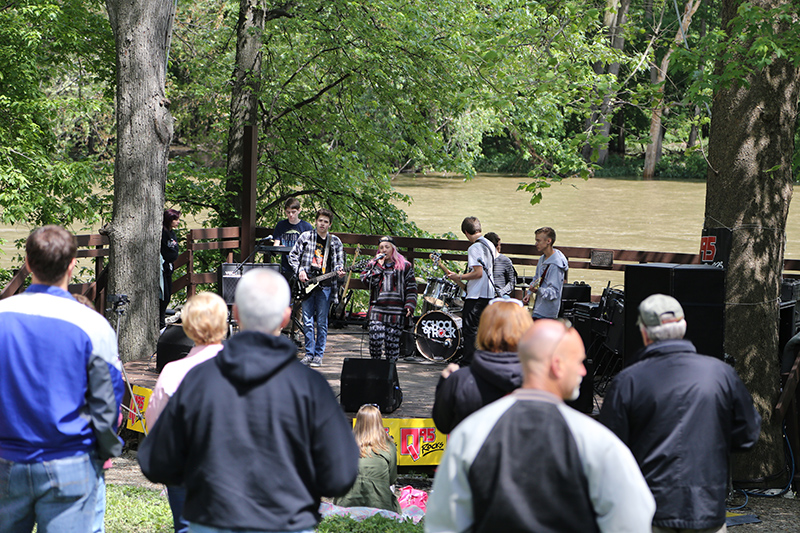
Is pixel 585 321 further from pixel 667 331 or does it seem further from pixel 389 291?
pixel 667 331

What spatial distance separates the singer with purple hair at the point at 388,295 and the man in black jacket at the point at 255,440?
5597 mm

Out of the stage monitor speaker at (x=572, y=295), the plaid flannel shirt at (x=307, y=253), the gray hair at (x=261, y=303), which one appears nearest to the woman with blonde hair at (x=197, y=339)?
the gray hair at (x=261, y=303)

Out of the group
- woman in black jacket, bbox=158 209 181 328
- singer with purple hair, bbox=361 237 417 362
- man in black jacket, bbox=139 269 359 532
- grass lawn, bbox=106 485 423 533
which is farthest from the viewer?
woman in black jacket, bbox=158 209 181 328

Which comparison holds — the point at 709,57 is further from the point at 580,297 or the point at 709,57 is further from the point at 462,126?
the point at 462,126

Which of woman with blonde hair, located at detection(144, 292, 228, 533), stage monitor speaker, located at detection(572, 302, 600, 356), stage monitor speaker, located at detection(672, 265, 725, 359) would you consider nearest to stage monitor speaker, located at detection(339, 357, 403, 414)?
stage monitor speaker, located at detection(572, 302, 600, 356)

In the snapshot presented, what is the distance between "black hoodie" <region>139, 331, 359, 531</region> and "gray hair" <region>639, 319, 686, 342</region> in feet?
5.05

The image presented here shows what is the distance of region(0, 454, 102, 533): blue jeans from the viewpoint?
2.90 meters

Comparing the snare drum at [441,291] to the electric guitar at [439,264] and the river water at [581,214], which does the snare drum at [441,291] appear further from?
the river water at [581,214]

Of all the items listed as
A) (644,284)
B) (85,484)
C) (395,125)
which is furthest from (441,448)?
(395,125)

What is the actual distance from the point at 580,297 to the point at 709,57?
3.43 metres

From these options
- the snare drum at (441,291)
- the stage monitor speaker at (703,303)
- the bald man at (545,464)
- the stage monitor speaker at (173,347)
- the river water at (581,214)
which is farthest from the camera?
the river water at (581,214)

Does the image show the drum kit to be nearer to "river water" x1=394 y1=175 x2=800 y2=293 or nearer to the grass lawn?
the grass lawn

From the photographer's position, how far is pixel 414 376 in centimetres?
910

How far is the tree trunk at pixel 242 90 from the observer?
12.8 metres
